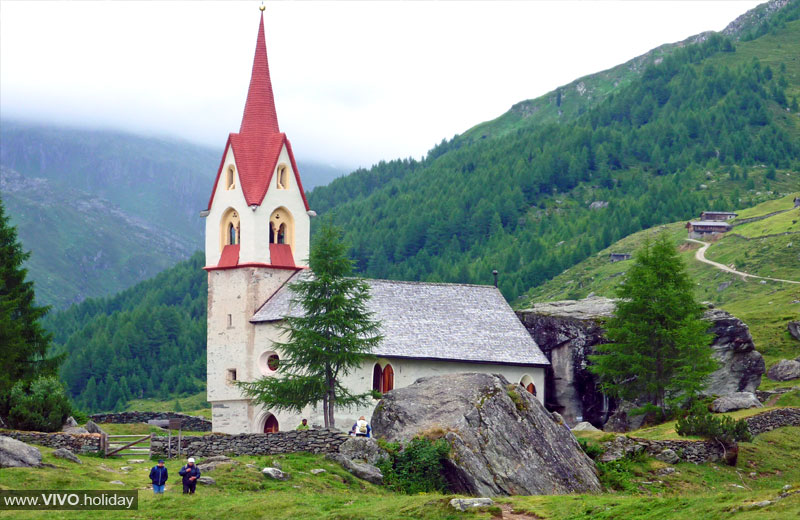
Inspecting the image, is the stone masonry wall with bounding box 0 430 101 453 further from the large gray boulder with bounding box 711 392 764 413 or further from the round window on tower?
the large gray boulder with bounding box 711 392 764 413

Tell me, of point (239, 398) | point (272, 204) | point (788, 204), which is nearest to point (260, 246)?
point (272, 204)

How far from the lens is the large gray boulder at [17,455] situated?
120 ft

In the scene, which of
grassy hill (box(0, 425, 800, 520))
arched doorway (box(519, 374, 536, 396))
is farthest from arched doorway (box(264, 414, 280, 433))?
grassy hill (box(0, 425, 800, 520))

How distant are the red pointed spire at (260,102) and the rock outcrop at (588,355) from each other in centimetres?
2222

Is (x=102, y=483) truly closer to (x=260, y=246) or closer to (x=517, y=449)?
(x=517, y=449)

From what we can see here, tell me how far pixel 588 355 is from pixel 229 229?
85.1ft

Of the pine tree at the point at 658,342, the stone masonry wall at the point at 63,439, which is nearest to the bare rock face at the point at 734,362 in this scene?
the pine tree at the point at 658,342

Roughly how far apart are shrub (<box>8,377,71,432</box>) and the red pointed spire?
93.4 ft

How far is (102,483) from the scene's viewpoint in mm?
36312

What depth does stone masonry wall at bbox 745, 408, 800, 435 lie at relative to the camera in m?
53.8

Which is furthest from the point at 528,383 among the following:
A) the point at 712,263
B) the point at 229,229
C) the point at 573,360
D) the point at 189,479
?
the point at 712,263

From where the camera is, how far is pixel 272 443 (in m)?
42.4

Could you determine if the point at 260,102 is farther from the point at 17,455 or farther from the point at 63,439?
the point at 17,455

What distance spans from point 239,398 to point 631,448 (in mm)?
28773
